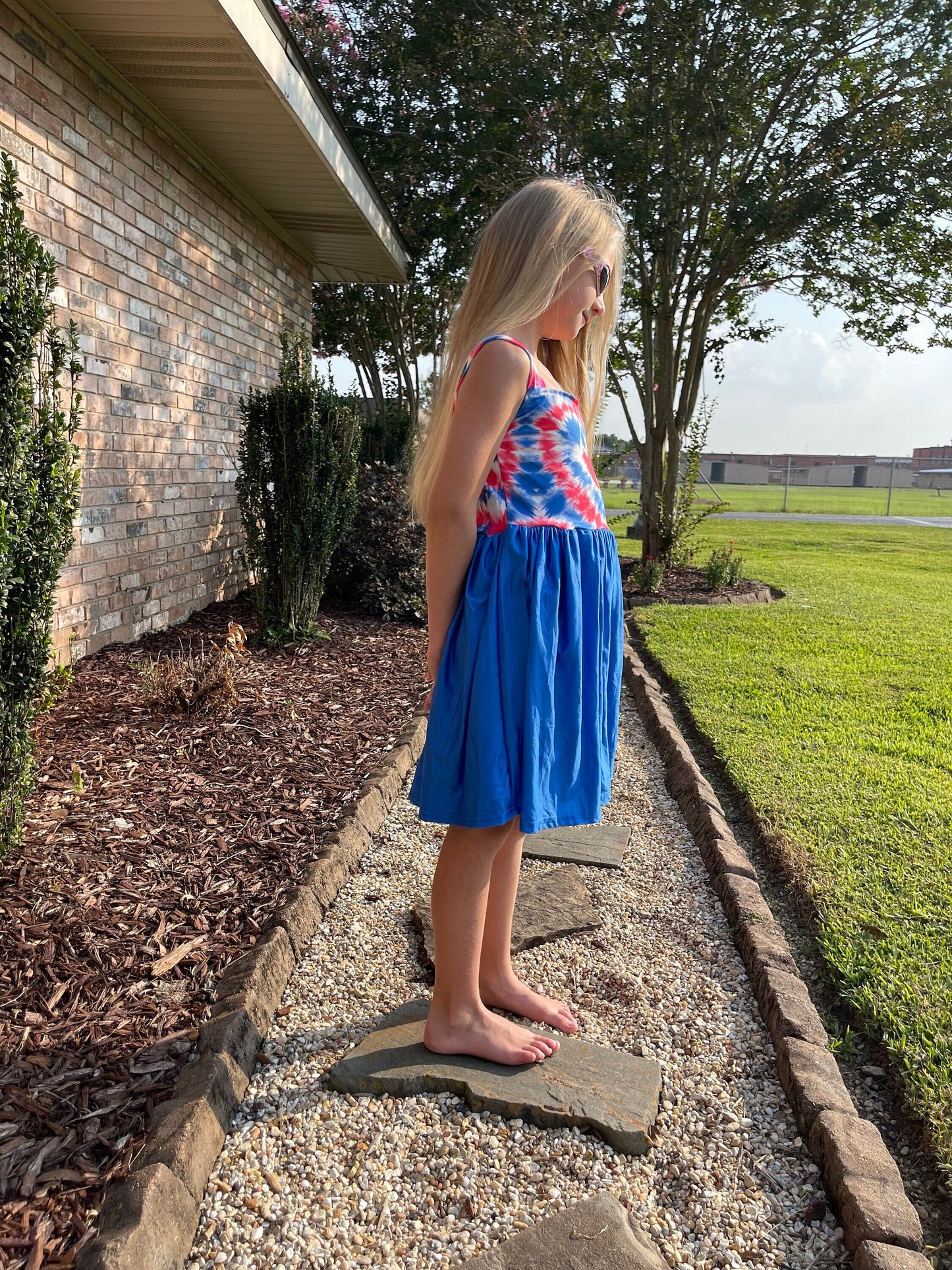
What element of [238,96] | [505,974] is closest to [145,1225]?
[505,974]

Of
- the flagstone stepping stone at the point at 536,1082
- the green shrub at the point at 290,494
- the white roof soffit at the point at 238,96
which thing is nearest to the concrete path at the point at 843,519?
the white roof soffit at the point at 238,96

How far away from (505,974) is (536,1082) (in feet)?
0.93

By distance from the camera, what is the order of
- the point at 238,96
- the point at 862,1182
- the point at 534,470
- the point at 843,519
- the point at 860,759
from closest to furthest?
the point at 862,1182, the point at 534,470, the point at 860,759, the point at 238,96, the point at 843,519

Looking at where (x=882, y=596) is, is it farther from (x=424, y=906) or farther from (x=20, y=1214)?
(x=20, y=1214)

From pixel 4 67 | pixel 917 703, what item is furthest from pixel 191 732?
pixel 917 703

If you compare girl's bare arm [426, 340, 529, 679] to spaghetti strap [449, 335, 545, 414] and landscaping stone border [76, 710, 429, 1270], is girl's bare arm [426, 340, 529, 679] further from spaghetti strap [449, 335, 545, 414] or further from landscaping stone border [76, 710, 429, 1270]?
landscaping stone border [76, 710, 429, 1270]

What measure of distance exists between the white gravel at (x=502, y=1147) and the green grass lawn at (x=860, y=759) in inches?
13.0

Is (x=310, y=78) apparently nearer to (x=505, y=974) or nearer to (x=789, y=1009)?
(x=505, y=974)

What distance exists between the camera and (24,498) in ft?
7.20

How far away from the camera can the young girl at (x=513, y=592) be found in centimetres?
173

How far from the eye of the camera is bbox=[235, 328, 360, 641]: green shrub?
16.9 ft

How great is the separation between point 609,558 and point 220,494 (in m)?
4.86

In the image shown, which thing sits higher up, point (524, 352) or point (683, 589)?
point (524, 352)

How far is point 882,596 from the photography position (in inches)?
340
